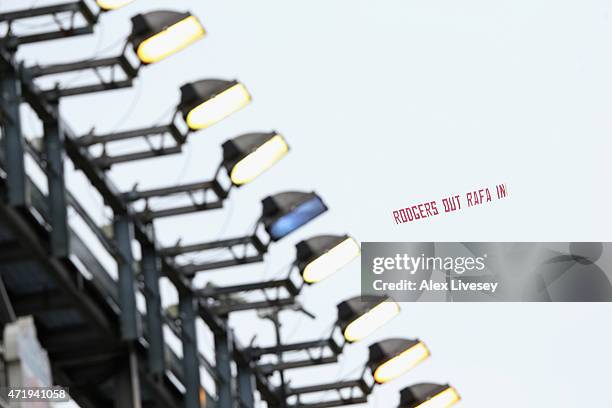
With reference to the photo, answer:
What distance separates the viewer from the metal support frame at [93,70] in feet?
65.6

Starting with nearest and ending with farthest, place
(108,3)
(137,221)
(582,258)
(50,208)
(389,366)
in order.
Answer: (108,3) < (50,208) < (137,221) < (389,366) < (582,258)

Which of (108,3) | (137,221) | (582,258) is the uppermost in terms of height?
(108,3)

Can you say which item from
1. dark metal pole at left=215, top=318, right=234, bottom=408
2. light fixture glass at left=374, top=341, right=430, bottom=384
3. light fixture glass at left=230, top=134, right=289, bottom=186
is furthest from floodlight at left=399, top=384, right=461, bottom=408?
light fixture glass at left=230, top=134, right=289, bottom=186

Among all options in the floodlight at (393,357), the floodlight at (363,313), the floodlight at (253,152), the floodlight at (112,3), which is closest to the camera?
the floodlight at (112,3)

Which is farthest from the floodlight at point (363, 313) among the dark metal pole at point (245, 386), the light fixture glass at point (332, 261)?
the dark metal pole at point (245, 386)

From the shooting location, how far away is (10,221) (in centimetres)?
1989

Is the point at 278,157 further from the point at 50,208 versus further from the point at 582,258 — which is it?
the point at 582,258

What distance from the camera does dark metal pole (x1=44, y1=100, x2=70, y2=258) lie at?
2039cm

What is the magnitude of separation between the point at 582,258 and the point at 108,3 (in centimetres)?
2048

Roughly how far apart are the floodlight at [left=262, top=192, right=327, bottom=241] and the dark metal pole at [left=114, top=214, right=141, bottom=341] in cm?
153

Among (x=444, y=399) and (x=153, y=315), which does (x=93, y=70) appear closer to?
(x=153, y=315)

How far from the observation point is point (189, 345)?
76.9 feet

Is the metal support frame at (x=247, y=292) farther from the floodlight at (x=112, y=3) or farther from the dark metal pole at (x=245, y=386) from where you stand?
the floodlight at (x=112, y=3)

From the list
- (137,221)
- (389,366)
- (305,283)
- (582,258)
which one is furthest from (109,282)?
(582,258)
